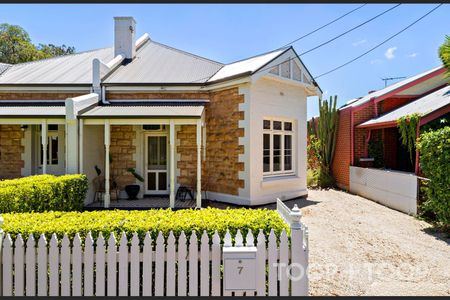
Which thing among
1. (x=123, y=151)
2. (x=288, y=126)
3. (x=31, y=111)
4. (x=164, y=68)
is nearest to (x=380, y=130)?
(x=288, y=126)

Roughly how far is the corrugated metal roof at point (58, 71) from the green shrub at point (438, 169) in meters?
12.0

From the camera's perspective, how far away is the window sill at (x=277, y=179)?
9.30 meters

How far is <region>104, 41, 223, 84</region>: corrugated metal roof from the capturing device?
1043cm

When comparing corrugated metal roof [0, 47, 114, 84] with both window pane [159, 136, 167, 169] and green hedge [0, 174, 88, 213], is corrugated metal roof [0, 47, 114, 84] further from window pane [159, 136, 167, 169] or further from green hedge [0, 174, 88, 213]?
green hedge [0, 174, 88, 213]

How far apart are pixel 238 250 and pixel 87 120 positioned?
774 cm

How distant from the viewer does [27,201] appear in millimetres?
5855

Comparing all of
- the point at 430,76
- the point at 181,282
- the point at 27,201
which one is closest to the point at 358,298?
the point at 181,282

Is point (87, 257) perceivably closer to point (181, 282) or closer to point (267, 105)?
point (181, 282)

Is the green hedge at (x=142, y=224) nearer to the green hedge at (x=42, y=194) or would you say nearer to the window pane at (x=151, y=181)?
the green hedge at (x=42, y=194)

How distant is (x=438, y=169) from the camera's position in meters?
6.46

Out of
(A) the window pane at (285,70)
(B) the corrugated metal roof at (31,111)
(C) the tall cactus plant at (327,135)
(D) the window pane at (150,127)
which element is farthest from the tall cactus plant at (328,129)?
(B) the corrugated metal roof at (31,111)

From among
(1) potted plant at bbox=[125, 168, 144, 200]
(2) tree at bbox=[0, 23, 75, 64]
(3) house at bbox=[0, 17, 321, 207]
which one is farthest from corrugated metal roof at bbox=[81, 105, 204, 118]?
(2) tree at bbox=[0, 23, 75, 64]

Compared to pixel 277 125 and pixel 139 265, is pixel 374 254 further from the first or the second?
pixel 277 125

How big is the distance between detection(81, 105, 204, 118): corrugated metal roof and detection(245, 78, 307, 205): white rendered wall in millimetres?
2132
